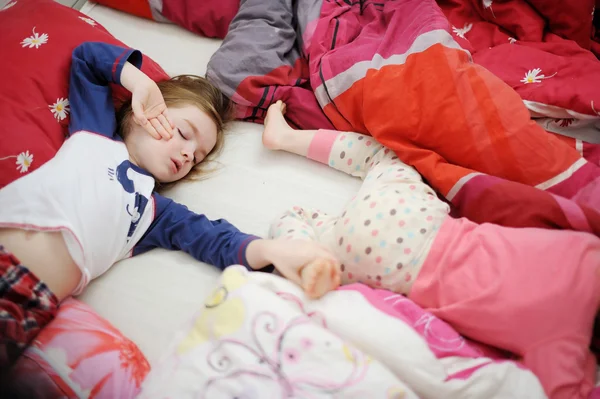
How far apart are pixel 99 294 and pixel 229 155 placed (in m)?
0.42

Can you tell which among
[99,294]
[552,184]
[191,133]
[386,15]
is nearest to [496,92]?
[552,184]

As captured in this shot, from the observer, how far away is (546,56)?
1024mm

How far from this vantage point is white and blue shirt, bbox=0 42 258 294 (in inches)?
31.2

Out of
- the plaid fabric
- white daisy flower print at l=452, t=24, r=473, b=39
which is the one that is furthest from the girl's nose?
white daisy flower print at l=452, t=24, r=473, b=39

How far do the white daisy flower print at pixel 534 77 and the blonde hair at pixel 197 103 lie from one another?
67 centimetres

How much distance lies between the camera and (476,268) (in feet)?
2.41

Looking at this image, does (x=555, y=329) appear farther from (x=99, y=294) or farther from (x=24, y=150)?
(x=24, y=150)

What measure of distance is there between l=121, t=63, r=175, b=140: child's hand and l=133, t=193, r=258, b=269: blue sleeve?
14 centimetres

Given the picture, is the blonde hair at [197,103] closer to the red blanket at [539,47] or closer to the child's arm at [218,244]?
the child's arm at [218,244]

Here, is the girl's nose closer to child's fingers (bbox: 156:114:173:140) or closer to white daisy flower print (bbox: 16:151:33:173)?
child's fingers (bbox: 156:114:173:140)

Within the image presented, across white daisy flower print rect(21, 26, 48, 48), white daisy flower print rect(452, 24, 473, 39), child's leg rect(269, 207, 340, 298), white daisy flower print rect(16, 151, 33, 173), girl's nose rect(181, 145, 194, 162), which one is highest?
white daisy flower print rect(21, 26, 48, 48)

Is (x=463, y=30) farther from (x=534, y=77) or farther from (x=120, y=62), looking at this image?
(x=120, y=62)

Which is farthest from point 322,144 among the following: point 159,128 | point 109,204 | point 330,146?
point 109,204

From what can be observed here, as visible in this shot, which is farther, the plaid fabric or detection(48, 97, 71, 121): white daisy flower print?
detection(48, 97, 71, 121): white daisy flower print
